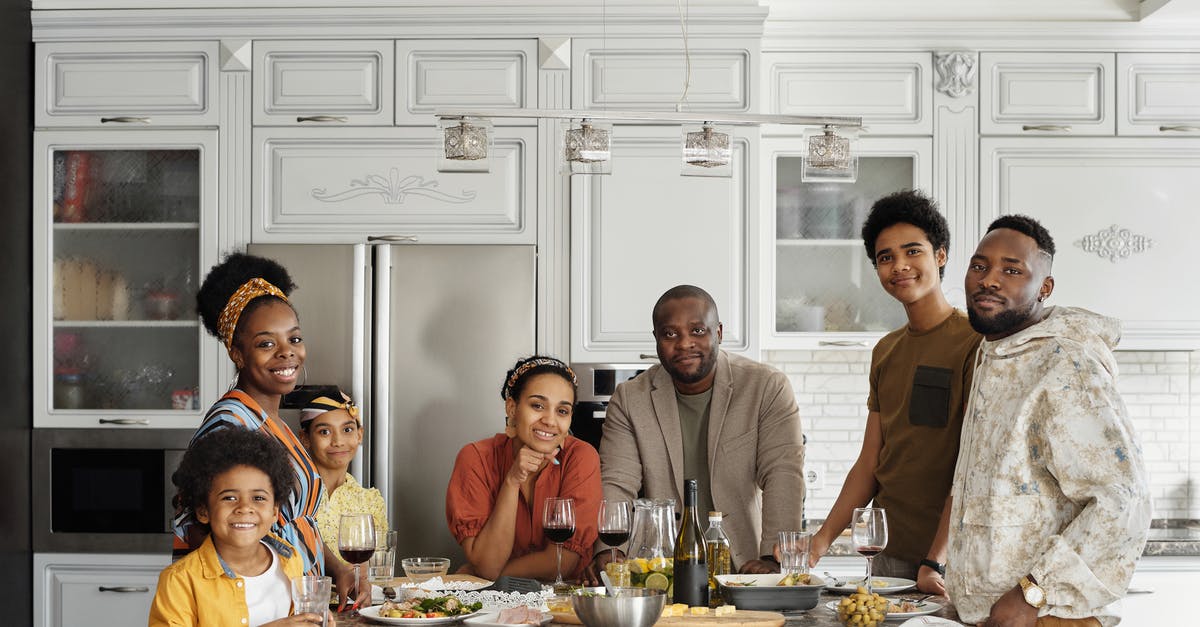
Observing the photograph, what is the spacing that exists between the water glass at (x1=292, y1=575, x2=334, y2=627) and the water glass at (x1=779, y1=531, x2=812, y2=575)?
920mm

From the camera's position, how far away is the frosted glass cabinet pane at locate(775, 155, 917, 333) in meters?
4.23

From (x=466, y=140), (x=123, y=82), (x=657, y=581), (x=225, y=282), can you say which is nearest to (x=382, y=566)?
(x=657, y=581)

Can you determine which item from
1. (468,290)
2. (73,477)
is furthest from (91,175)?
(468,290)

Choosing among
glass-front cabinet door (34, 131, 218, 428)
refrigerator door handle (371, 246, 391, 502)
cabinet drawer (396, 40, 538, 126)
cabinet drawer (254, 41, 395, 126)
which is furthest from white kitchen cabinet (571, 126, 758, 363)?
glass-front cabinet door (34, 131, 218, 428)

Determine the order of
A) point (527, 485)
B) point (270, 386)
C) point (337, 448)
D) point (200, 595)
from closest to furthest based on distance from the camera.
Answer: point (200, 595) → point (270, 386) → point (527, 485) → point (337, 448)

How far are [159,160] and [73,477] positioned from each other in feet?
3.83

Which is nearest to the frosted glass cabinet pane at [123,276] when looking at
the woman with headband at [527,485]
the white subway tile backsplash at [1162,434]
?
the woman with headband at [527,485]

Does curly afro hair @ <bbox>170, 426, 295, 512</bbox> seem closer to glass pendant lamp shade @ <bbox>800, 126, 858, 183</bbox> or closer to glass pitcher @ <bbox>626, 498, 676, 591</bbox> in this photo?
glass pitcher @ <bbox>626, 498, 676, 591</bbox>

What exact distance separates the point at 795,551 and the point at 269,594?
3.42 ft

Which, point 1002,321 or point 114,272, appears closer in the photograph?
point 1002,321

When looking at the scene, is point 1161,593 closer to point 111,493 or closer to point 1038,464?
point 1038,464

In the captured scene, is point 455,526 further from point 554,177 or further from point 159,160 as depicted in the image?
point 159,160

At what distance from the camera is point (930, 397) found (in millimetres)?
2811

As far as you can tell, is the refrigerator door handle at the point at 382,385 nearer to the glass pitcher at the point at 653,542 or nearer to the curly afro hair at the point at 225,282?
the curly afro hair at the point at 225,282
